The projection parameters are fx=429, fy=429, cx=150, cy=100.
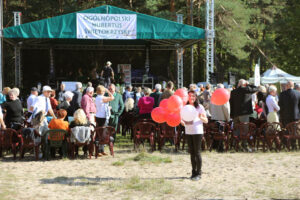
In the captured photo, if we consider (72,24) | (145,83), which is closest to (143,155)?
(72,24)

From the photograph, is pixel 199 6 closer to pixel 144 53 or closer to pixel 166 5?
pixel 166 5

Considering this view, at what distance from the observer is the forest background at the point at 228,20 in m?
29.7

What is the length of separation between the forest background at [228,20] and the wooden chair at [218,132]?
1745cm

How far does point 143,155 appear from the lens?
8.85 metres

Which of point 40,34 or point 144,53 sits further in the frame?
point 144,53

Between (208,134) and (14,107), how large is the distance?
434 centimetres

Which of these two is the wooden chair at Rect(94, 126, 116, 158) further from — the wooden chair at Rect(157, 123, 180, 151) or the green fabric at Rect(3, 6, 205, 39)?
the green fabric at Rect(3, 6, 205, 39)

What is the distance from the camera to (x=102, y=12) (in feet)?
55.6

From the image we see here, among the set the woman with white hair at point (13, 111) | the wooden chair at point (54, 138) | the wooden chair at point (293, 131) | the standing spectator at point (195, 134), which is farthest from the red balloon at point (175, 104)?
the woman with white hair at point (13, 111)

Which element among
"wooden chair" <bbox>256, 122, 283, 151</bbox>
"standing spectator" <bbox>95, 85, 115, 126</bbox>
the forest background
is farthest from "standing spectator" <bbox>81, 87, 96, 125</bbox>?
the forest background

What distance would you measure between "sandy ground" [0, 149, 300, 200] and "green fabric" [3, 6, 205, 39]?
8.60 meters

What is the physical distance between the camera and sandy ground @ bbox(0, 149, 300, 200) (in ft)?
19.4

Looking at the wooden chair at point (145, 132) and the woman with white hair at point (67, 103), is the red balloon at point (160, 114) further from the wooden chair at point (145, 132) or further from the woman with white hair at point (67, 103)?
the woman with white hair at point (67, 103)

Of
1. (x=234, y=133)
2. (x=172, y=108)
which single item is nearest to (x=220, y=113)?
(x=234, y=133)
